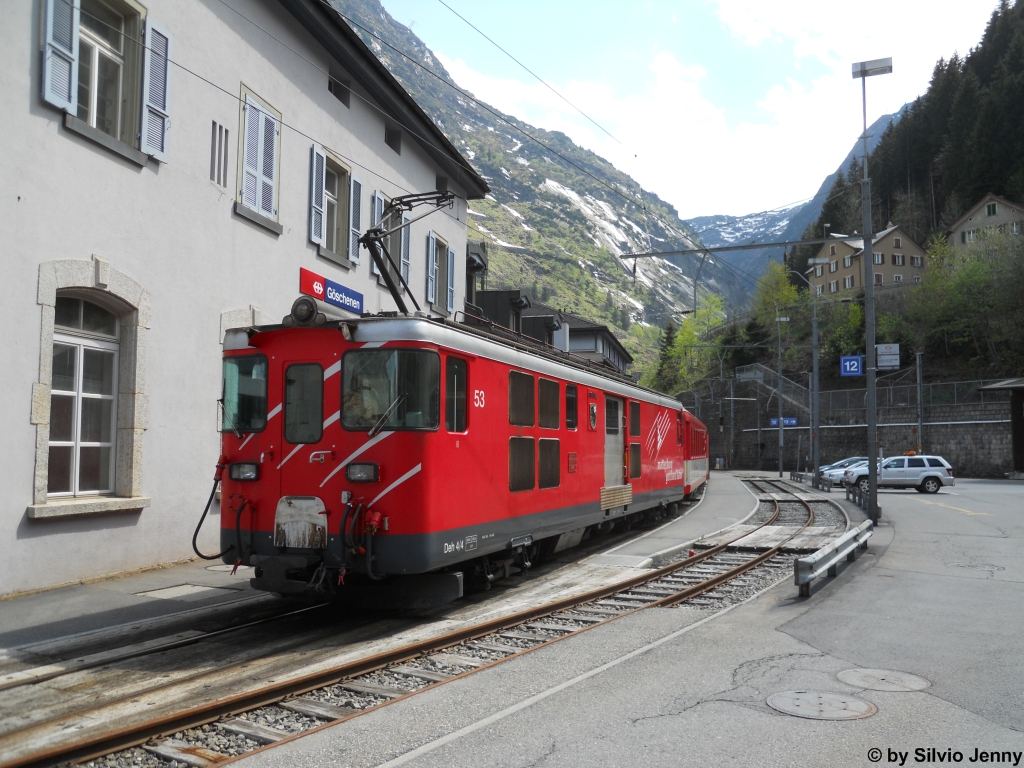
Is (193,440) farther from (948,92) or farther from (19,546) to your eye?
(948,92)

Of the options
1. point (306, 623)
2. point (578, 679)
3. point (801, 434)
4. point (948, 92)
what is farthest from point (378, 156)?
point (948, 92)

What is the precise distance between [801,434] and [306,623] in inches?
2365

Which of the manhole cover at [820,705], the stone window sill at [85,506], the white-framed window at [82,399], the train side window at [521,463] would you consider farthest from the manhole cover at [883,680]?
the white-framed window at [82,399]

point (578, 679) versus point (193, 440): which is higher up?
point (193, 440)

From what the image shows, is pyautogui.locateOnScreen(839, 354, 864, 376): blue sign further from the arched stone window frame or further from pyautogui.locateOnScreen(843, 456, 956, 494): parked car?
the arched stone window frame

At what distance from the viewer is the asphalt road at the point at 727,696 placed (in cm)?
496

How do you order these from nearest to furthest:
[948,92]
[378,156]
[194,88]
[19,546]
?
[19,546] → [194,88] → [378,156] → [948,92]

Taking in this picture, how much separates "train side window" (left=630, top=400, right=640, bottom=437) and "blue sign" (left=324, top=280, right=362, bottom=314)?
610 centimetres

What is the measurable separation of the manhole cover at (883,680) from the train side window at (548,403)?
A: 5170 millimetres

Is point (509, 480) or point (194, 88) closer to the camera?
point (509, 480)

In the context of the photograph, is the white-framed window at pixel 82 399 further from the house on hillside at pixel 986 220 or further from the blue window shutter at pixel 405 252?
the house on hillside at pixel 986 220

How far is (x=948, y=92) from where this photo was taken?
8656 cm

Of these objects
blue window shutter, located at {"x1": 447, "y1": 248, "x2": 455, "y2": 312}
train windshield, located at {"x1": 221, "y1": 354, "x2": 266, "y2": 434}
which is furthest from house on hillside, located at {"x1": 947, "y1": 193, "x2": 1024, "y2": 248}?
train windshield, located at {"x1": 221, "y1": 354, "x2": 266, "y2": 434}

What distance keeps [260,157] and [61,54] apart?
14.5 ft
